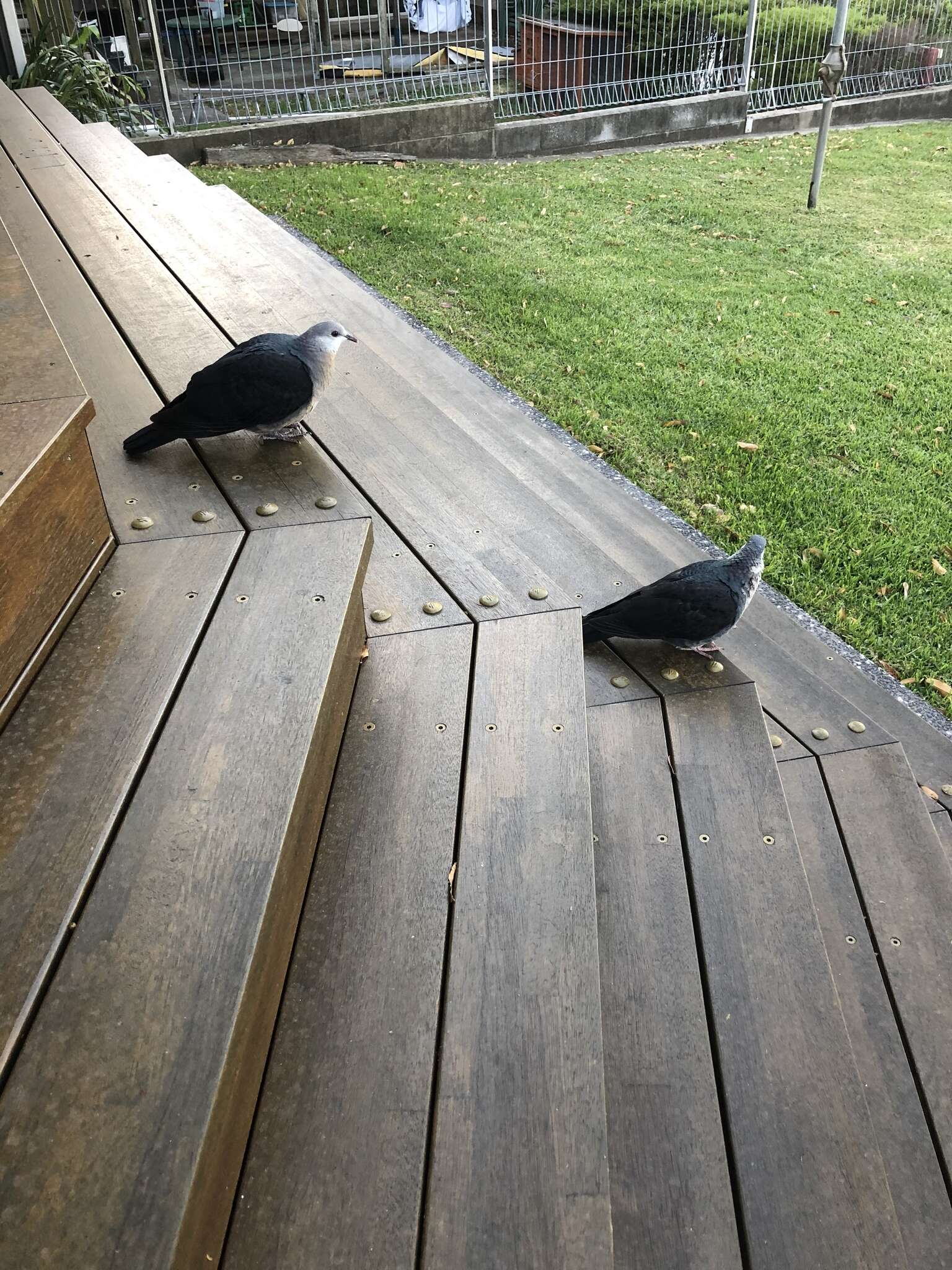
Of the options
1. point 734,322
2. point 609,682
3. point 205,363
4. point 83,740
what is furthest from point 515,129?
point 83,740

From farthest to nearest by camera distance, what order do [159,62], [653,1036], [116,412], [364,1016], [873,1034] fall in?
[159,62]
[116,412]
[873,1034]
[653,1036]
[364,1016]

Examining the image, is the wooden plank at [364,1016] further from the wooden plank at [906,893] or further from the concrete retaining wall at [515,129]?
the concrete retaining wall at [515,129]

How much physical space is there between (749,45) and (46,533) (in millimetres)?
11358

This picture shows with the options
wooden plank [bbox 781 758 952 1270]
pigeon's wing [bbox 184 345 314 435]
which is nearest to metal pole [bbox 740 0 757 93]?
pigeon's wing [bbox 184 345 314 435]

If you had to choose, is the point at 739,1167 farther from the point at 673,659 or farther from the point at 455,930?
the point at 673,659

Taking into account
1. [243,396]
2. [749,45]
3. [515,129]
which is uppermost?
[749,45]

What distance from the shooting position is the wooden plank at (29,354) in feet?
6.48

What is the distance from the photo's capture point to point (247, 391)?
2.45m

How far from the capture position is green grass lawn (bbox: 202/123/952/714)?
3.92m

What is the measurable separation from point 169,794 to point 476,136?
396 inches

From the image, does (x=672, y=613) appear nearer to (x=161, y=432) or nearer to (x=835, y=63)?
(x=161, y=432)

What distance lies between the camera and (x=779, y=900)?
197 centimetres

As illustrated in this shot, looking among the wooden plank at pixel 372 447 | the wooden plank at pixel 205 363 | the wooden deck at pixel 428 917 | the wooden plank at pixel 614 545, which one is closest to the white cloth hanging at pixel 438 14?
the wooden plank at pixel 205 363

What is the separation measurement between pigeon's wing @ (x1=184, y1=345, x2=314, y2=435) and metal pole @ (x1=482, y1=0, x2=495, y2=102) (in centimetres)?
884
